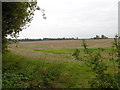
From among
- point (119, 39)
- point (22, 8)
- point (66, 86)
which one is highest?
point (22, 8)

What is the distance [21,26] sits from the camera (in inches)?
546

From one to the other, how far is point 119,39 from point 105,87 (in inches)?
79.3

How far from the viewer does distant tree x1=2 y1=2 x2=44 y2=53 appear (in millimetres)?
11578

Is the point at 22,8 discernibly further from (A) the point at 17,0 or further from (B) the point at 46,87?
(B) the point at 46,87

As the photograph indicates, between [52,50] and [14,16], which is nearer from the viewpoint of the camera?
[14,16]

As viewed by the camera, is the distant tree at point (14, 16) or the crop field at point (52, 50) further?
the crop field at point (52, 50)

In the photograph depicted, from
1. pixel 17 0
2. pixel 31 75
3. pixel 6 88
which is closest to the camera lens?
pixel 6 88

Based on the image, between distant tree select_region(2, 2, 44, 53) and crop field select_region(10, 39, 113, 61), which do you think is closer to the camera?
distant tree select_region(2, 2, 44, 53)

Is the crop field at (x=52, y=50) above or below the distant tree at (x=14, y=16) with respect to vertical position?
below

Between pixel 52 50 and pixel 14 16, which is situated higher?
pixel 14 16

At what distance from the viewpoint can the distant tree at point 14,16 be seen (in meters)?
11.6

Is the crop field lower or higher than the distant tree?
lower

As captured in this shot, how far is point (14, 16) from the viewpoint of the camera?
12008 mm

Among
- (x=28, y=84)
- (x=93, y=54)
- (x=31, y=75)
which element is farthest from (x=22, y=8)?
(x=93, y=54)
